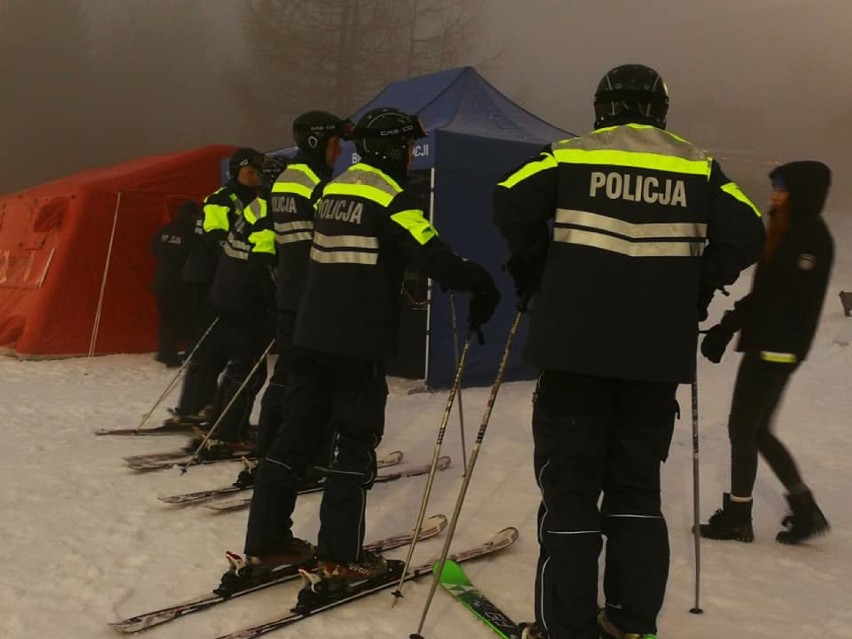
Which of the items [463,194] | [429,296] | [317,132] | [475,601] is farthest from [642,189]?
[463,194]

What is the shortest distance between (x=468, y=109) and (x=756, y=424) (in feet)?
16.6

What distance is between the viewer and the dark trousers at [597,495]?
7.21 feet

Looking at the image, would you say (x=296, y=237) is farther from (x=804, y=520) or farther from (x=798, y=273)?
(x=804, y=520)

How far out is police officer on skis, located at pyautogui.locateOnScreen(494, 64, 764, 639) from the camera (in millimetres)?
2166

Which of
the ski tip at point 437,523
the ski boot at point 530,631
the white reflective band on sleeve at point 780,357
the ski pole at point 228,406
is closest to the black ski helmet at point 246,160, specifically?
the ski pole at point 228,406

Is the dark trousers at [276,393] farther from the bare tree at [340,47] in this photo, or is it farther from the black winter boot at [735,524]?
the bare tree at [340,47]

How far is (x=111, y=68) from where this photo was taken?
26.2 meters

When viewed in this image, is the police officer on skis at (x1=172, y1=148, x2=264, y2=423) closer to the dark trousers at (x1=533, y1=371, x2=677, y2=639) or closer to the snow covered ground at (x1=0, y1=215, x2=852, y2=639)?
the snow covered ground at (x1=0, y1=215, x2=852, y2=639)

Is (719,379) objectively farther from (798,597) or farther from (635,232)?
(635,232)

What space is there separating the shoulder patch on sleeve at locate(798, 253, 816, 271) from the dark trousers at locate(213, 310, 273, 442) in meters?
3.18

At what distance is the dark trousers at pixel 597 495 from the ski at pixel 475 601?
1.14ft

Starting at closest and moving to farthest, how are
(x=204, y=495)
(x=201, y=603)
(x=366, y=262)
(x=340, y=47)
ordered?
1. (x=201, y=603)
2. (x=366, y=262)
3. (x=204, y=495)
4. (x=340, y=47)

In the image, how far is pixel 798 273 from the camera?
344cm

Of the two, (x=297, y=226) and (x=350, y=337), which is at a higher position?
(x=297, y=226)
